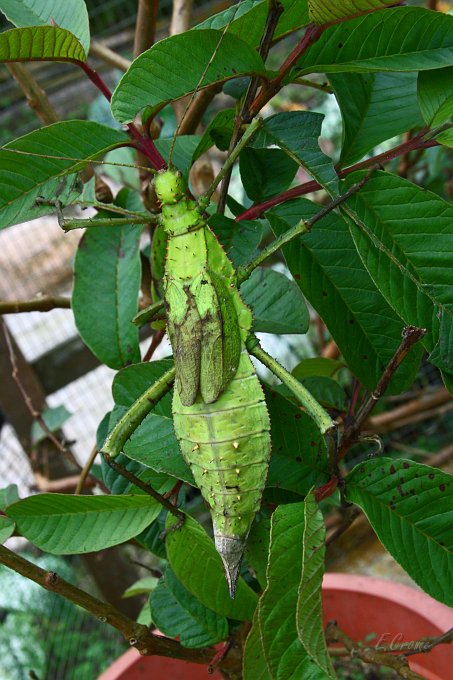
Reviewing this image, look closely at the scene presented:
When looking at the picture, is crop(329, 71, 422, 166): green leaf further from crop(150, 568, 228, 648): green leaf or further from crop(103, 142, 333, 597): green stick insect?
crop(150, 568, 228, 648): green leaf

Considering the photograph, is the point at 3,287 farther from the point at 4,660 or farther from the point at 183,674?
the point at 183,674

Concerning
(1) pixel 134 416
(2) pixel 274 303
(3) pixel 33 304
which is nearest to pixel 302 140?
(2) pixel 274 303

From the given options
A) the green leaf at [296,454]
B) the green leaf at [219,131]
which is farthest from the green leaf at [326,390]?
the green leaf at [219,131]

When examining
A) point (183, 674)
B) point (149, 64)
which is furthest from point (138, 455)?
point (183, 674)

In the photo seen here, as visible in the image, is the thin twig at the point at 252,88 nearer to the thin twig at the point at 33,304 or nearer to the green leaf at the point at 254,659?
the thin twig at the point at 33,304

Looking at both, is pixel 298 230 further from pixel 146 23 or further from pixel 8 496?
pixel 8 496

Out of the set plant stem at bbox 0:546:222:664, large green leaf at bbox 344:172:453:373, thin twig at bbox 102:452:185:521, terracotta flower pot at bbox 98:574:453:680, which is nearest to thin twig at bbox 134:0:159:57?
large green leaf at bbox 344:172:453:373
